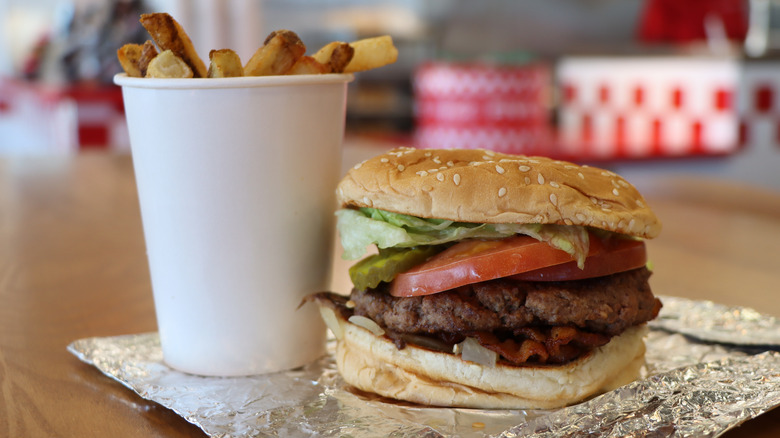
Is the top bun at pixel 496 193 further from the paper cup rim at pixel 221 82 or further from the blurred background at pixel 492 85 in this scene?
the blurred background at pixel 492 85

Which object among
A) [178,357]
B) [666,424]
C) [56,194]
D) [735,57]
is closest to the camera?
[666,424]

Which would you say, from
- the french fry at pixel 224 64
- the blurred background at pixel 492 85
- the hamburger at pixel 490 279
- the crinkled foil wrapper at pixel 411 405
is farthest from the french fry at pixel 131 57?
the blurred background at pixel 492 85

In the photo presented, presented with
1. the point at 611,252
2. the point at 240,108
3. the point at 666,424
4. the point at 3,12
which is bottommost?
the point at 666,424

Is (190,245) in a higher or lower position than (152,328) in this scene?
higher

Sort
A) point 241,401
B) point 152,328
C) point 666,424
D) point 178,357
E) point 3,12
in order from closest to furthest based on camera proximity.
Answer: point 666,424 → point 241,401 → point 178,357 → point 152,328 → point 3,12

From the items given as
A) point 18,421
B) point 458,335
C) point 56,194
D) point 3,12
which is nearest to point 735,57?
point 56,194

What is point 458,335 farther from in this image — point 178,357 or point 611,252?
point 178,357

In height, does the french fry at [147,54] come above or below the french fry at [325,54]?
above
